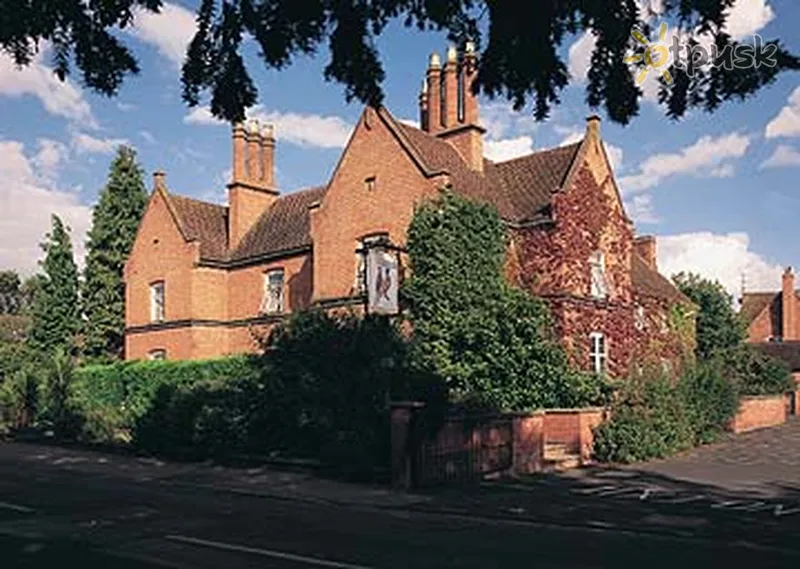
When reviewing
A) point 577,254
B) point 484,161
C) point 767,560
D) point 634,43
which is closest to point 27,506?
point 767,560

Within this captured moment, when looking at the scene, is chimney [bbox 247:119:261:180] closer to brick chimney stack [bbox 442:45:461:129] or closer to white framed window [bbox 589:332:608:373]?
brick chimney stack [bbox 442:45:461:129]

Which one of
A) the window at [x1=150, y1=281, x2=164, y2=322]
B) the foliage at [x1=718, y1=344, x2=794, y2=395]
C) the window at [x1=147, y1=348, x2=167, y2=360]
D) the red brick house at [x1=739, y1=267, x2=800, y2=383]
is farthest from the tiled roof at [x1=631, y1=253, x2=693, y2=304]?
the red brick house at [x1=739, y1=267, x2=800, y2=383]

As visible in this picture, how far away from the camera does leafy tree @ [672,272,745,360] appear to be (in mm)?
53312

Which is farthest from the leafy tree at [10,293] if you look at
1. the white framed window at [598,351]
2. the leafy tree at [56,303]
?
the white framed window at [598,351]

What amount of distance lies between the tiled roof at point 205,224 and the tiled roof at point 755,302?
4846cm

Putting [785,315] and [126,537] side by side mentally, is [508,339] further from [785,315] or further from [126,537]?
[785,315]

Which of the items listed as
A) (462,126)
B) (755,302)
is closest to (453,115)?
(462,126)

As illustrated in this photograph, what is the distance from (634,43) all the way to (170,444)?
1968 cm

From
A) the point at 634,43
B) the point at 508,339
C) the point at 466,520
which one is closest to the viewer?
the point at 634,43

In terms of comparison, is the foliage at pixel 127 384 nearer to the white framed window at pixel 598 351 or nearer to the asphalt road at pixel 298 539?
the asphalt road at pixel 298 539

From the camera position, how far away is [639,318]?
32812 millimetres

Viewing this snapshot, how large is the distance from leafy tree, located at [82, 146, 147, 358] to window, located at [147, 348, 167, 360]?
9.70 m

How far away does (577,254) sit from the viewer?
28812mm

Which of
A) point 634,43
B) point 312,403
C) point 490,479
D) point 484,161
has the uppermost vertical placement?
point 484,161
